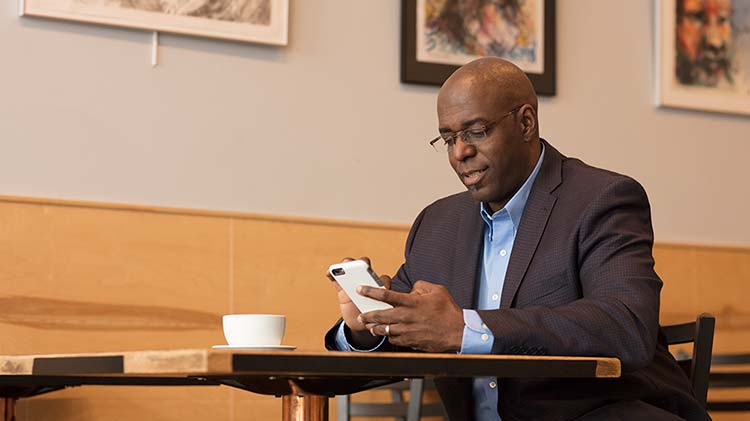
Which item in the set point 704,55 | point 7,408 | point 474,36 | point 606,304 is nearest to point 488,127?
point 606,304

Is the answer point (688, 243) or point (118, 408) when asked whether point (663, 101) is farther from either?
point (118, 408)

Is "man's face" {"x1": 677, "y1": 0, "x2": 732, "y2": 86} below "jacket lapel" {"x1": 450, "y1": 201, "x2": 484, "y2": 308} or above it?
above

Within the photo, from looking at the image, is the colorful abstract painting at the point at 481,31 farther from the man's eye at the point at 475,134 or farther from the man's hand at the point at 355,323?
the man's hand at the point at 355,323

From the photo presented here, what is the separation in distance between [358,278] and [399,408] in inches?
90.1

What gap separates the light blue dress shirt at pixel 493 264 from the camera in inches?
108

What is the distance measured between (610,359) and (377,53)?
279cm

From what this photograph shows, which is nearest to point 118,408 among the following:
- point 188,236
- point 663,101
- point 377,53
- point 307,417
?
point 188,236

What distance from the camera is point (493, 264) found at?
2.92m

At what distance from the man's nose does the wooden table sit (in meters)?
0.77

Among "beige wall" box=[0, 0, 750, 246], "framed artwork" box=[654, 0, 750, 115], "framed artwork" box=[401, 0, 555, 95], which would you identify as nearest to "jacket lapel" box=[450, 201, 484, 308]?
Result: "beige wall" box=[0, 0, 750, 246]

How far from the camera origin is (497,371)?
201 centimetres

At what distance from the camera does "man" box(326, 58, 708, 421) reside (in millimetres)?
2262

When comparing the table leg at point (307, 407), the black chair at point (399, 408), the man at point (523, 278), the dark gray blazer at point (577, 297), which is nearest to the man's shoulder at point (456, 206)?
the man at point (523, 278)

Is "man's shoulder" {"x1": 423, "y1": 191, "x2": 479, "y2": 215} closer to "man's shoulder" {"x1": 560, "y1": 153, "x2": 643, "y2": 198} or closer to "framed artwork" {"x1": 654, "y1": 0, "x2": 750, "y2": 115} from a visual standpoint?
"man's shoulder" {"x1": 560, "y1": 153, "x2": 643, "y2": 198}
